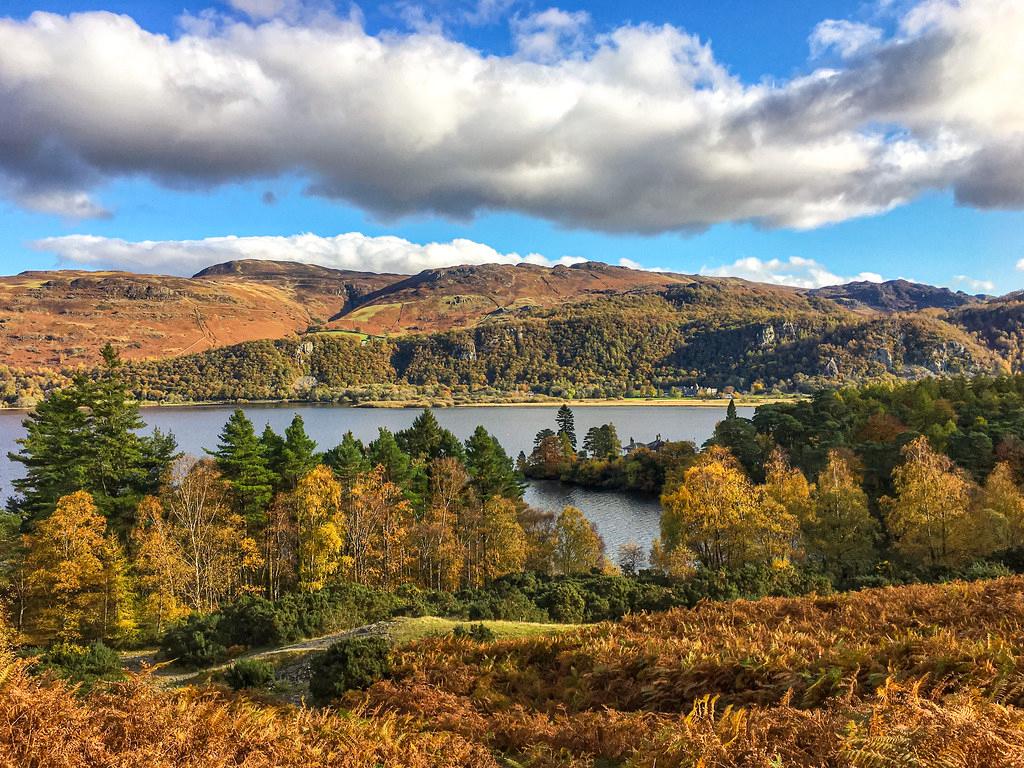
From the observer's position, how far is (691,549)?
3744 centimetres

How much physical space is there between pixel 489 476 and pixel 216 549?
21.7 meters

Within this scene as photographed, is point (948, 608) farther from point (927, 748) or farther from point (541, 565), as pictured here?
point (541, 565)

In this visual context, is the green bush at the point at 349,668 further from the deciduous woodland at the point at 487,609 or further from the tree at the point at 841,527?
the tree at the point at 841,527

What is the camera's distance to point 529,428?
134 m

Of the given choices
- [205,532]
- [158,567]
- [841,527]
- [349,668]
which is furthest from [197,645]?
[841,527]

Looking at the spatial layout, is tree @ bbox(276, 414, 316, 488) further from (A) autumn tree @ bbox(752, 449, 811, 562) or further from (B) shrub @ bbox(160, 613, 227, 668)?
(A) autumn tree @ bbox(752, 449, 811, 562)

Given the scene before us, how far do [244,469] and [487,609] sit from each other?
74.8ft

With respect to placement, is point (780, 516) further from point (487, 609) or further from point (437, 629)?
point (437, 629)

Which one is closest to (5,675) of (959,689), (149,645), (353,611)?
(959,689)

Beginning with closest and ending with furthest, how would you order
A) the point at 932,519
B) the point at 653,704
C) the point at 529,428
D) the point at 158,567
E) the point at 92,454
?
the point at 653,704 < the point at 158,567 < the point at 92,454 < the point at 932,519 < the point at 529,428

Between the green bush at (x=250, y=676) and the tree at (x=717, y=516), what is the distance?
2651 cm

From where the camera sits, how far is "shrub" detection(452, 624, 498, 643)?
1264cm

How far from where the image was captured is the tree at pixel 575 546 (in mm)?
39562

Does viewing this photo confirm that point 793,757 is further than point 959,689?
No
